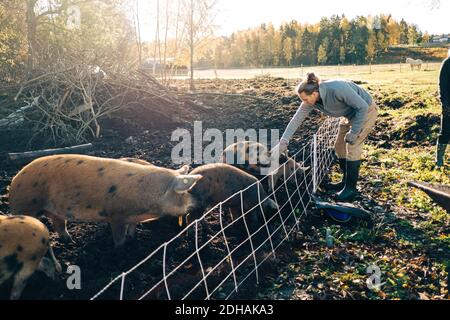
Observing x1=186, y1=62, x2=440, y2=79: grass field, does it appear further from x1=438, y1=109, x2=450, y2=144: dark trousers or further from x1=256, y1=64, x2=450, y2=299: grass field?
x1=256, y1=64, x2=450, y2=299: grass field

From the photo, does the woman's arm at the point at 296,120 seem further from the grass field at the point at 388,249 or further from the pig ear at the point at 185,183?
the pig ear at the point at 185,183

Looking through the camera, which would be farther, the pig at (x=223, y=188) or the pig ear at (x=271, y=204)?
the pig ear at (x=271, y=204)

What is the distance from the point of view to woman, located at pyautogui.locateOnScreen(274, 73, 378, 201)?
199 inches

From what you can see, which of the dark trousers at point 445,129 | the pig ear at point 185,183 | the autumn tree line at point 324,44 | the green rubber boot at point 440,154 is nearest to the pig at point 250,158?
the pig ear at point 185,183

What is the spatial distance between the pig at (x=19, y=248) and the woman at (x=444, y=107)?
5934 mm

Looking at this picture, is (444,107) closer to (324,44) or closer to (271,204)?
(271,204)

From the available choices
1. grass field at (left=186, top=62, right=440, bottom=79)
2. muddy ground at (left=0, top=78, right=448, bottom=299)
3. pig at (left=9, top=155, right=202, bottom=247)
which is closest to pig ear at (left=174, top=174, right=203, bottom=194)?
pig at (left=9, top=155, right=202, bottom=247)

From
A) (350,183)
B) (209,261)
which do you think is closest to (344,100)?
(350,183)

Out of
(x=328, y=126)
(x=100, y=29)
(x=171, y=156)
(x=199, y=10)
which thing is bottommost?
(x=171, y=156)

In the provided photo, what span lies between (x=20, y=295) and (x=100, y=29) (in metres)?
9.03

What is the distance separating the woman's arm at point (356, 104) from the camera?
502 centimetres
